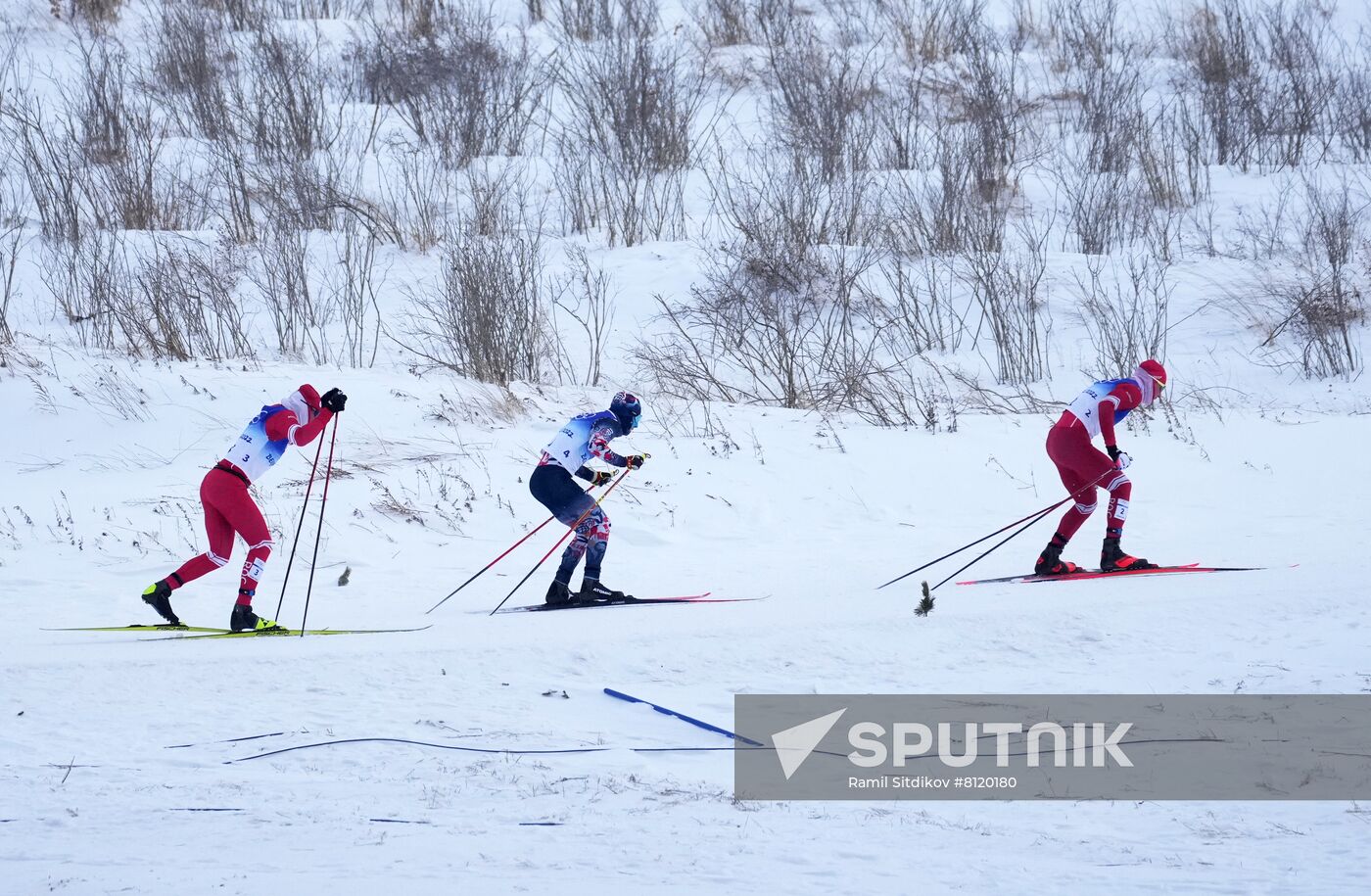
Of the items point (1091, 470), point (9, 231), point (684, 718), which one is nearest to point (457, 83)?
point (9, 231)

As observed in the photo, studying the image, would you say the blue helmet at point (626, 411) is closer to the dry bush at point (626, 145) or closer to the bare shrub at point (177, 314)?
the bare shrub at point (177, 314)

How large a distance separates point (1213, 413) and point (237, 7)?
21101mm

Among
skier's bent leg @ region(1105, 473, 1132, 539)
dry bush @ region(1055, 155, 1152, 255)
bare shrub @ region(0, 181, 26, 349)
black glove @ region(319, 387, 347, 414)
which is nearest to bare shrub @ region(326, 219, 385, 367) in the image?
bare shrub @ region(0, 181, 26, 349)

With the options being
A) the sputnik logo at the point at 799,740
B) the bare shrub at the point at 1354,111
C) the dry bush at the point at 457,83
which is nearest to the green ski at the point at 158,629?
the sputnik logo at the point at 799,740

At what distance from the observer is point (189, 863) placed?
4.42 metres

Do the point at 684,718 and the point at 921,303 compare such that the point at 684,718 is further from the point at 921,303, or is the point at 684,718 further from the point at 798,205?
the point at 798,205

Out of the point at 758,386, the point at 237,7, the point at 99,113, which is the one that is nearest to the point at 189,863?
the point at 758,386

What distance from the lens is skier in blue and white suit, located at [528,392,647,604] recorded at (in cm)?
909

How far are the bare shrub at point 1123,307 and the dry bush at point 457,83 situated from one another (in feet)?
34.7

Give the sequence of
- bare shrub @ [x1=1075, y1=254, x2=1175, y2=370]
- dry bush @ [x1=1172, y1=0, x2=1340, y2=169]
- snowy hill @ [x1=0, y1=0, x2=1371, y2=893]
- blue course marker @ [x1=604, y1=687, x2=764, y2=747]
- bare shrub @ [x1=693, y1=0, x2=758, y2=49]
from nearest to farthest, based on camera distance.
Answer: snowy hill @ [x1=0, y1=0, x2=1371, y2=893]
blue course marker @ [x1=604, y1=687, x2=764, y2=747]
bare shrub @ [x1=1075, y1=254, x2=1175, y2=370]
dry bush @ [x1=1172, y1=0, x2=1340, y2=169]
bare shrub @ [x1=693, y1=0, x2=758, y2=49]

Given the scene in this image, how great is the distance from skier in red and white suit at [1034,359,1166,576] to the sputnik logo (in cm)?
368

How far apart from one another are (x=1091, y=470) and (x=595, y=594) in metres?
3.76

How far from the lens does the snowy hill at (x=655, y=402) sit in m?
5.05

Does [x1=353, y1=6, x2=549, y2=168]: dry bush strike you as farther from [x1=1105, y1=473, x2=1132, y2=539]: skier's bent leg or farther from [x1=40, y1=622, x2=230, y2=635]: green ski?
[x1=1105, y1=473, x2=1132, y2=539]: skier's bent leg
